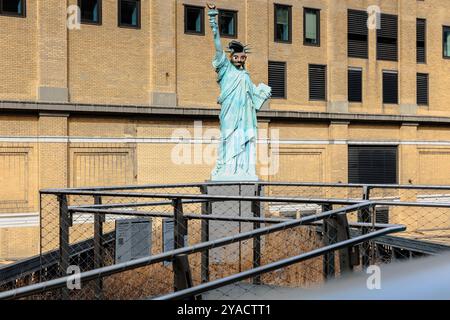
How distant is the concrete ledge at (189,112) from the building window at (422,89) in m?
0.95

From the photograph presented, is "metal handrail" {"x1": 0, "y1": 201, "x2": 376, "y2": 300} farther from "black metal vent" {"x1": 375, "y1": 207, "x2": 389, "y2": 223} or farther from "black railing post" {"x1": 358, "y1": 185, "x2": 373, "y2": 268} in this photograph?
"black metal vent" {"x1": 375, "y1": 207, "x2": 389, "y2": 223}

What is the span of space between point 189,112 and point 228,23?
4.64m

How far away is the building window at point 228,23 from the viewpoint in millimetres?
25109

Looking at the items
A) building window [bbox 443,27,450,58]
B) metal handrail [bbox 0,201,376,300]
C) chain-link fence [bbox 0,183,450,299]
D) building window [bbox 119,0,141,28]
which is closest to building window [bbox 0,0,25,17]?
building window [bbox 119,0,141,28]

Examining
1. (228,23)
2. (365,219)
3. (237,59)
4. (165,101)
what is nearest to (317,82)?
(228,23)

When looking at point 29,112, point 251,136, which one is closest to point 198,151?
point 29,112

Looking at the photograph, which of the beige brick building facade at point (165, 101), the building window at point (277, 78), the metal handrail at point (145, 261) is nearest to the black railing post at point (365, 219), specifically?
the metal handrail at point (145, 261)

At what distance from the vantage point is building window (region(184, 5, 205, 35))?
24.0 meters

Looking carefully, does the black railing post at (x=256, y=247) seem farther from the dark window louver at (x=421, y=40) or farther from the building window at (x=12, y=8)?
the dark window louver at (x=421, y=40)

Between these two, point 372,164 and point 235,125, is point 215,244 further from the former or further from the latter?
point 372,164

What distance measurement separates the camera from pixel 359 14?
92.7 feet

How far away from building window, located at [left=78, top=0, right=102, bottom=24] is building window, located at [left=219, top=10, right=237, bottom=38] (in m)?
5.38
